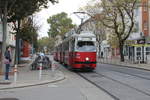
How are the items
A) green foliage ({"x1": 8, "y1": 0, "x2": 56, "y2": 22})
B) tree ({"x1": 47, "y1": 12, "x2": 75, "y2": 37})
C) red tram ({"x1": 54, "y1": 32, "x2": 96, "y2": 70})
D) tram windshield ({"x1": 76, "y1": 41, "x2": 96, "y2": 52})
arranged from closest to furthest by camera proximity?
green foliage ({"x1": 8, "y1": 0, "x2": 56, "y2": 22})
red tram ({"x1": 54, "y1": 32, "x2": 96, "y2": 70})
tram windshield ({"x1": 76, "y1": 41, "x2": 96, "y2": 52})
tree ({"x1": 47, "y1": 12, "x2": 75, "y2": 37})

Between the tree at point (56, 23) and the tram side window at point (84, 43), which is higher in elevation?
the tree at point (56, 23)

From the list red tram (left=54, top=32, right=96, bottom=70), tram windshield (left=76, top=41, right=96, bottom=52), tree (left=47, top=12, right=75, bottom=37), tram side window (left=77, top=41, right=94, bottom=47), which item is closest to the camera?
red tram (left=54, top=32, right=96, bottom=70)

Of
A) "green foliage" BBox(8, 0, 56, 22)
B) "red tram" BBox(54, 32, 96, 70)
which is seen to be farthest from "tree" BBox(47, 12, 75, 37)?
"red tram" BBox(54, 32, 96, 70)

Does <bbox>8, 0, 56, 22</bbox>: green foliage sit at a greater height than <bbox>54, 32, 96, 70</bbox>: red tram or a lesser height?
greater

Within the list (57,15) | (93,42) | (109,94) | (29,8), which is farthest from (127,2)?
(57,15)

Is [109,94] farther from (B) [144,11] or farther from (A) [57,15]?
(A) [57,15]

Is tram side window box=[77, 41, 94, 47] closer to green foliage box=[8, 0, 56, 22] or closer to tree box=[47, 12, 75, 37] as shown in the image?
green foliage box=[8, 0, 56, 22]

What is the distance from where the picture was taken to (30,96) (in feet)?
33.3

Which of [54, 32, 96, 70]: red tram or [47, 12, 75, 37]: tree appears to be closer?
[54, 32, 96, 70]: red tram

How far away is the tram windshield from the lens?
71.1 feet

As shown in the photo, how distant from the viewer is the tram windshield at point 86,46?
21.7 meters

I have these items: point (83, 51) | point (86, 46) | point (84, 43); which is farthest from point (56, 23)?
point (83, 51)

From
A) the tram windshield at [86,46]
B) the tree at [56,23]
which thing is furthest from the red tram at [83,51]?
the tree at [56,23]

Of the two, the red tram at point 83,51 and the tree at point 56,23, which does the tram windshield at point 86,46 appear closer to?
the red tram at point 83,51
